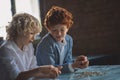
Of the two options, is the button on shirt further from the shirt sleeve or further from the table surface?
the table surface

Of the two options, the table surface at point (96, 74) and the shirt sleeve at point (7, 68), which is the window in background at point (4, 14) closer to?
the table surface at point (96, 74)

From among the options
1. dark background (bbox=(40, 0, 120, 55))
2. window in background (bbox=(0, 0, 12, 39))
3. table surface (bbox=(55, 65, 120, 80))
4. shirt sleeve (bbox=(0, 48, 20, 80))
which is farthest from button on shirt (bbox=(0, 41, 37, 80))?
dark background (bbox=(40, 0, 120, 55))

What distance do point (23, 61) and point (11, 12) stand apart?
310cm

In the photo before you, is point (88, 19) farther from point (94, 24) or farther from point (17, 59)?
point (17, 59)

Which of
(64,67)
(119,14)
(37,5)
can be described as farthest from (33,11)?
(64,67)

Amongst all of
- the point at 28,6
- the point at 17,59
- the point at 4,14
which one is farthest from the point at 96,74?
the point at 28,6

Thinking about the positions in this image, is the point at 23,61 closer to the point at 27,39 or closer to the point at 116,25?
the point at 27,39

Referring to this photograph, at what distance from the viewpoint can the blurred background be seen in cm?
477

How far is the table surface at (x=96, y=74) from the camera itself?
74.7 inches

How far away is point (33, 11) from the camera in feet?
16.7

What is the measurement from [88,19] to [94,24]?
0.13 metres

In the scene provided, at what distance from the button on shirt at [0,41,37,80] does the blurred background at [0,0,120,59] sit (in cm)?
270

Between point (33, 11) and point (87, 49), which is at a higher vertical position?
point (33, 11)

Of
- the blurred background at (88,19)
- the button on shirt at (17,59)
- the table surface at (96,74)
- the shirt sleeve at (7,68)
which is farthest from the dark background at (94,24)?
the shirt sleeve at (7,68)
